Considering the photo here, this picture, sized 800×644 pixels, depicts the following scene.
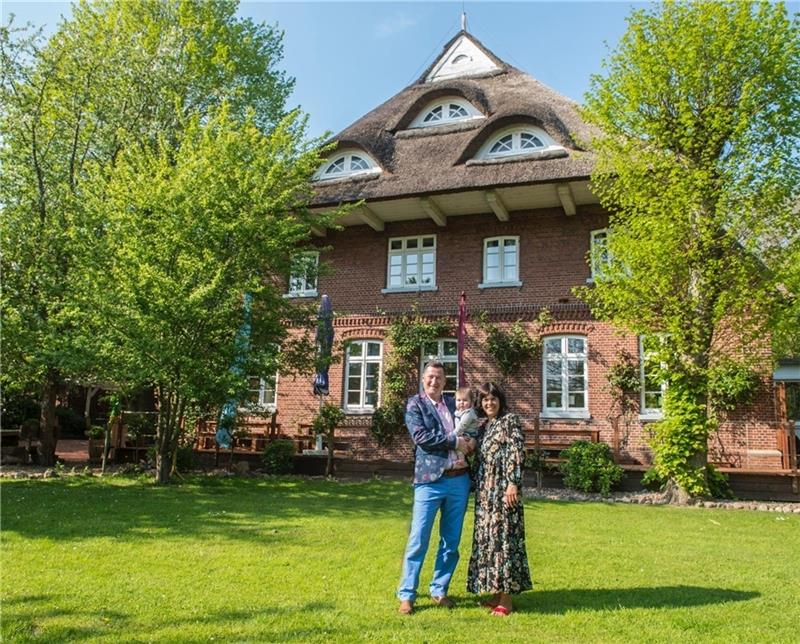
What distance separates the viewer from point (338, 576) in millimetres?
5289

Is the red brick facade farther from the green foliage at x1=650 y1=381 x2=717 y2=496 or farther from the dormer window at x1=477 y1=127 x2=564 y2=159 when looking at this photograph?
the green foliage at x1=650 y1=381 x2=717 y2=496

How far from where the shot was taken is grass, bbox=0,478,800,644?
13.2 ft

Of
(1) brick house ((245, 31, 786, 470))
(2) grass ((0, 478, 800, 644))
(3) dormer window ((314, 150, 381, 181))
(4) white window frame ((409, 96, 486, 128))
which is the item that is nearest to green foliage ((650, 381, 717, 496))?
(2) grass ((0, 478, 800, 644))

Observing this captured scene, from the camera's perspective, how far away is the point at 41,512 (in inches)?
321

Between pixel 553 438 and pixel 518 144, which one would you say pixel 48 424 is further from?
pixel 518 144

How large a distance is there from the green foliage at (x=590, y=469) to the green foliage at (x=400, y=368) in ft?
14.0

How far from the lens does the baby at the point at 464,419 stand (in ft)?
15.1

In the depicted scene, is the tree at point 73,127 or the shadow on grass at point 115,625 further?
the tree at point 73,127

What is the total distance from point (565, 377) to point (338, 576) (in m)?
10.4

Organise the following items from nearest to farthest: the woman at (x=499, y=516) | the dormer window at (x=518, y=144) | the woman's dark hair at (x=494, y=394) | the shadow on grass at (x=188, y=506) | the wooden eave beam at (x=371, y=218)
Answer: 1. the woman at (x=499, y=516)
2. the woman's dark hair at (x=494, y=394)
3. the shadow on grass at (x=188, y=506)
4. the dormer window at (x=518, y=144)
5. the wooden eave beam at (x=371, y=218)

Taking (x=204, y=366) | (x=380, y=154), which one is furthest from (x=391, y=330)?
(x=204, y=366)

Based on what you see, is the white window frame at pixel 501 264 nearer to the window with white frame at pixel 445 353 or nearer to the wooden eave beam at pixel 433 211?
the wooden eave beam at pixel 433 211

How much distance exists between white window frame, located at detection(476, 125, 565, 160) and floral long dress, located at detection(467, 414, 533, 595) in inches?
454

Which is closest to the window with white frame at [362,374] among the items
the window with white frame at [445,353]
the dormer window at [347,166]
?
the window with white frame at [445,353]
